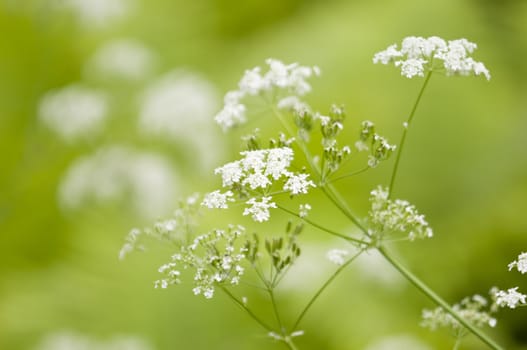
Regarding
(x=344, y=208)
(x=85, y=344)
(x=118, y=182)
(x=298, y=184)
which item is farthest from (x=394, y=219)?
(x=118, y=182)

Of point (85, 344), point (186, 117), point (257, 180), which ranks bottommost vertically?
point (257, 180)

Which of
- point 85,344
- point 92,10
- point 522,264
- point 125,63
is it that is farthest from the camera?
point 125,63

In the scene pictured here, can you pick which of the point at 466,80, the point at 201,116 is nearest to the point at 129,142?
the point at 201,116

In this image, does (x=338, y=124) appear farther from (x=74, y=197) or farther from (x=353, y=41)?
(x=353, y=41)

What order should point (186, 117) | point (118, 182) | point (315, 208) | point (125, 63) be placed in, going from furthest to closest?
point (315, 208) → point (125, 63) → point (186, 117) → point (118, 182)

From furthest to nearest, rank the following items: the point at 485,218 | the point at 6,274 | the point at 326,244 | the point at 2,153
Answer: the point at 2,153 < the point at 6,274 < the point at 485,218 < the point at 326,244

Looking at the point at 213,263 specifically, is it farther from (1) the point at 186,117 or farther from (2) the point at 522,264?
(1) the point at 186,117
